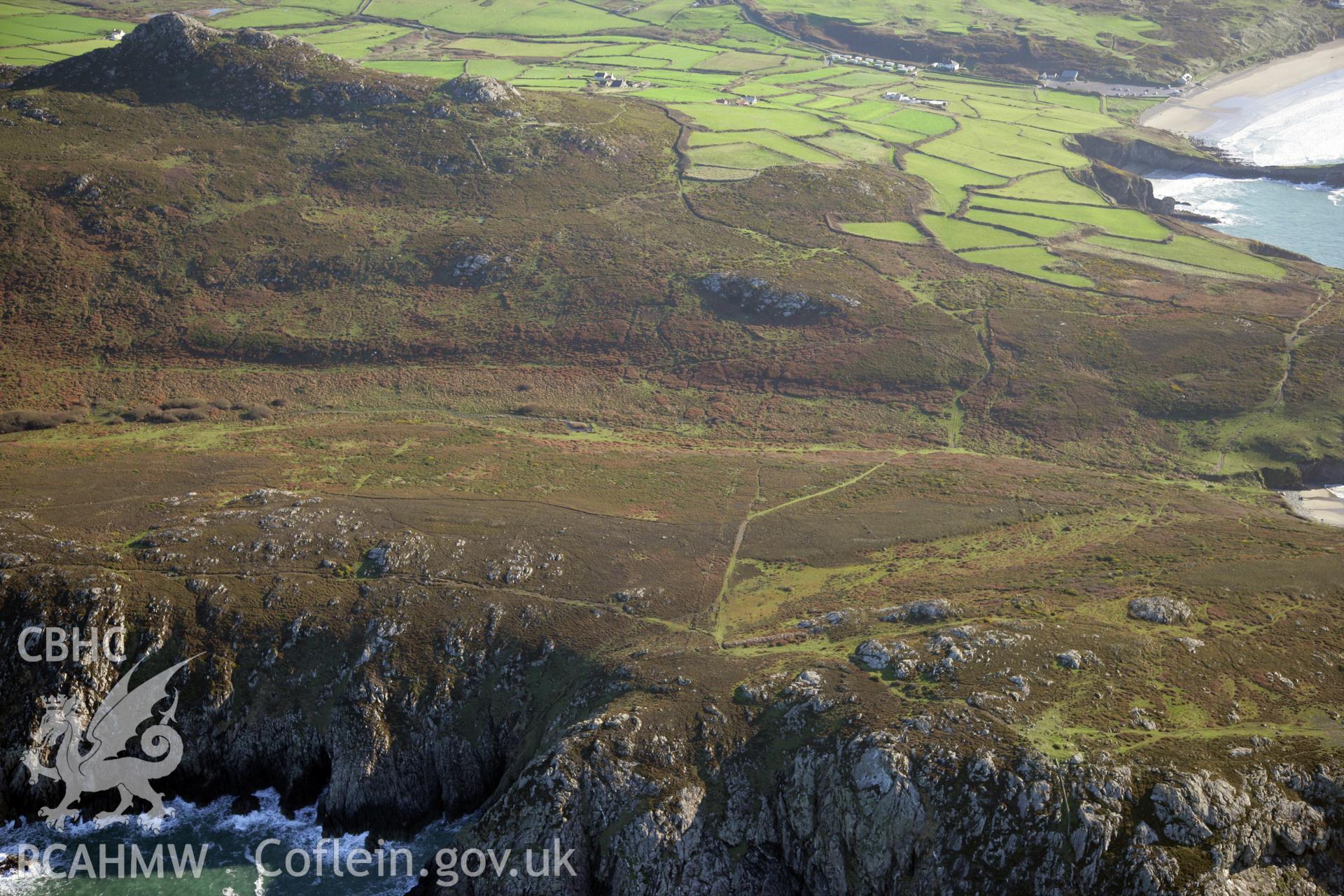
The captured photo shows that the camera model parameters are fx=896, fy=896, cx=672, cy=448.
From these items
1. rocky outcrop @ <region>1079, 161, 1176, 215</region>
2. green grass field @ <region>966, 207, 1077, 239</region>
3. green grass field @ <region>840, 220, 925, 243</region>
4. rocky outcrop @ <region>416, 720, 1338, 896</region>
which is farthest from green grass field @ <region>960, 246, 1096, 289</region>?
rocky outcrop @ <region>416, 720, 1338, 896</region>

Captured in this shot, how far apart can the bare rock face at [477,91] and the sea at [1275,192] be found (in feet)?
382

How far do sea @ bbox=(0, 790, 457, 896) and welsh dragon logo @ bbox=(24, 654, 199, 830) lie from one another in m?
1.28

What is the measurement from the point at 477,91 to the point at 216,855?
383ft

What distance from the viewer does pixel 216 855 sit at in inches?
2008

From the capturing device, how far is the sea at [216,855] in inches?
1953

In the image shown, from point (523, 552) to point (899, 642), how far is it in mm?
26457

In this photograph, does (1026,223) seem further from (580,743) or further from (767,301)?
(580,743)

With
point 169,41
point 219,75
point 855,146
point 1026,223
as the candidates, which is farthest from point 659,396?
point 169,41

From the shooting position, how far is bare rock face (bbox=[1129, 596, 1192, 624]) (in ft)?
182

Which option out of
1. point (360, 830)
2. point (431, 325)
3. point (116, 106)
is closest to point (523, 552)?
point (360, 830)

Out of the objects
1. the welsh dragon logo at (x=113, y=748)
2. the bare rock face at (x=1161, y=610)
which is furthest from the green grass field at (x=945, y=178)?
the welsh dragon logo at (x=113, y=748)

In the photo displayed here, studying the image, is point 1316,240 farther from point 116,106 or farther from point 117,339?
point 116,106

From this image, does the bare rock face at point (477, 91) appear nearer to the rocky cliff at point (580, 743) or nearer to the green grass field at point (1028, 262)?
the green grass field at point (1028, 262)

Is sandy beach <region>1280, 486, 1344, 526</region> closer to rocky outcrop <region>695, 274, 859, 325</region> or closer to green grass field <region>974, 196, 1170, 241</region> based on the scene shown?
rocky outcrop <region>695, 274, 859, 325</region>
